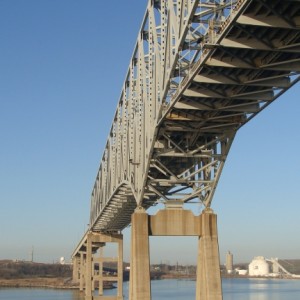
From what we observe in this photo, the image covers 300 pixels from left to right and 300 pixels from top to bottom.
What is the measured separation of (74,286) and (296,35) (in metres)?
166

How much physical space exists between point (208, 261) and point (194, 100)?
16.5 meters

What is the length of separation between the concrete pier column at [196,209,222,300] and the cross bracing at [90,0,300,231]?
5.14 feet

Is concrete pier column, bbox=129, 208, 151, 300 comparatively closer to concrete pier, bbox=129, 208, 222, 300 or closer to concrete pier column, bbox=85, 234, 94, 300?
concrete pier, bbox=129, 208, 222, 300

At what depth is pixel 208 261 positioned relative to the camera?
45281 millimetres

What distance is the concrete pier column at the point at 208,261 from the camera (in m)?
44.8

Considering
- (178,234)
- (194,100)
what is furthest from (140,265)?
(194,100)

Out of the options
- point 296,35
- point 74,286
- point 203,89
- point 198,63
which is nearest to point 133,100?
point 203,89

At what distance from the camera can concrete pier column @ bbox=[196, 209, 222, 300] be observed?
4475cm

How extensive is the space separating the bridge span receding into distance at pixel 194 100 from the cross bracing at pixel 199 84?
51 mm

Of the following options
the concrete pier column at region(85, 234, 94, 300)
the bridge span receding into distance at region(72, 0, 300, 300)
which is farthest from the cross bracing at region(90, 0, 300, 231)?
the concrete pier column at region(85, 234, 94, 300)

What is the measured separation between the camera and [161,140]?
42812 mm

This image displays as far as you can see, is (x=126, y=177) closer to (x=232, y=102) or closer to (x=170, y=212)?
(x=170, y=212)

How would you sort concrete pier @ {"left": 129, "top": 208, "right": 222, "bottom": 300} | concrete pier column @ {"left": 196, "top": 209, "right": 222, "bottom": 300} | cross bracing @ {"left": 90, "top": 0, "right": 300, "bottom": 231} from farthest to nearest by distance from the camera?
concrete pier @ {"left": 129, "top": 208, "right": 222, "bottom": 300} → concrete pier column @ {"left": 196, "top": 209, "right": 222, "bottom": 300} → cross bracing @ {"left": 90, "top": 0, "right": 300, "bottom": 231}

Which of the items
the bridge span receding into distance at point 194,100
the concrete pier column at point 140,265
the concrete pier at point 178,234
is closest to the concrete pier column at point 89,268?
the bridge span receding into distance at point 194,100
